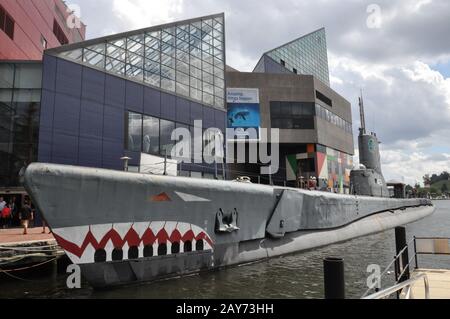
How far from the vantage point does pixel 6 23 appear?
976 inches

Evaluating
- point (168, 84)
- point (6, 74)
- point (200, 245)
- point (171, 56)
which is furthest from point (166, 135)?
point (200, 245)

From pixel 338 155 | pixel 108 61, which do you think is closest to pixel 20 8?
pixel 108 61

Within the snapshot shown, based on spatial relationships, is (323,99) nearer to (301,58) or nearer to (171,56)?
(301,58)

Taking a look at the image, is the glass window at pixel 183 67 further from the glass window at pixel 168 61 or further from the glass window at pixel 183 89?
the glass window at pixel 183 89

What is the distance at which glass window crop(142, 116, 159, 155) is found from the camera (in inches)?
1049

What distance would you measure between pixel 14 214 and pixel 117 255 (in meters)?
15.6

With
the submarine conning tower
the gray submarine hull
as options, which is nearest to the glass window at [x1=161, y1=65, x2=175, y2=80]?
the submarine conning tower

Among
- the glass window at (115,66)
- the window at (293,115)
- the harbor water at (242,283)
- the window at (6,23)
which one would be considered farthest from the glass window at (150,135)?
the window at (293,115)

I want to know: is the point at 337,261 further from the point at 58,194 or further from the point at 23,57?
the point at 23,57

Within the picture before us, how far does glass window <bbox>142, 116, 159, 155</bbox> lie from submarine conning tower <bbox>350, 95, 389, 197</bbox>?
49.1 ft

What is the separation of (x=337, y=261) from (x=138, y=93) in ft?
78.5

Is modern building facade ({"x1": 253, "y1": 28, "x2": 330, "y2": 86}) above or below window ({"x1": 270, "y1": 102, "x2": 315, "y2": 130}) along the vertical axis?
above

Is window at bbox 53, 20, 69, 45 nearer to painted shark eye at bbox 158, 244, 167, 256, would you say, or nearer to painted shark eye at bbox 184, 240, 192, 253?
painted shark eye at bbox 184, 240, 192, 253

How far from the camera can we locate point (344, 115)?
→ 62.3 m
